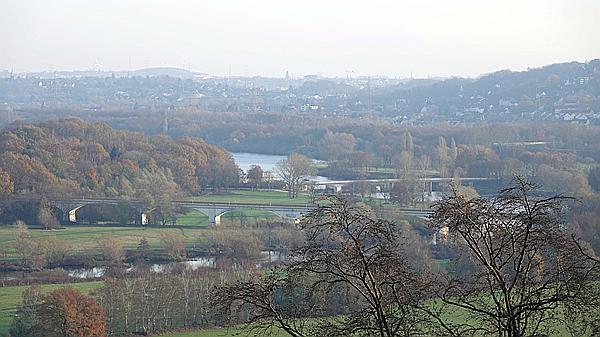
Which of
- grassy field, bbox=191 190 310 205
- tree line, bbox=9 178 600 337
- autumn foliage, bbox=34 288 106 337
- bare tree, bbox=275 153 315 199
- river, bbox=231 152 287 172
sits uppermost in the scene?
tree line, bbox=9 178 600 337

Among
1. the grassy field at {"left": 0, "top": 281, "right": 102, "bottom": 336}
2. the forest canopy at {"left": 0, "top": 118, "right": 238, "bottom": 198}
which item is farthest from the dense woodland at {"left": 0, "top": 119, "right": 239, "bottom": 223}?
the grassy field at {"left": 0, "top": 281, "right": 102, "bottom": 336}

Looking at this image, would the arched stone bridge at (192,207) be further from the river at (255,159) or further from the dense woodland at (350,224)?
the river at (255,159)

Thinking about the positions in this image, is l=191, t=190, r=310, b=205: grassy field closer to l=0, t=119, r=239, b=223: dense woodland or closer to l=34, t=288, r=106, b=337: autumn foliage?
l=0, t=119, r=239, b=223: dense woodland

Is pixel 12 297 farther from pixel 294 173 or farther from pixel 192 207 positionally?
pixel 294 173

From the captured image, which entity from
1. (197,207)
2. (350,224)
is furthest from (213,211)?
(350,224)

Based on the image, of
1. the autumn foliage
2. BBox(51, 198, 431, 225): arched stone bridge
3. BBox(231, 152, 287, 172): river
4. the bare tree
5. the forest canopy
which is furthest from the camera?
BBox(231, 152, 287, 172): river

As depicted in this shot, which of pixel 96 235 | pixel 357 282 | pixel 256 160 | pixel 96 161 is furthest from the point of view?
pixel 256 160

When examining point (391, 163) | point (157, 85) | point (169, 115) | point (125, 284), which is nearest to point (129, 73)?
point (157, 85)
